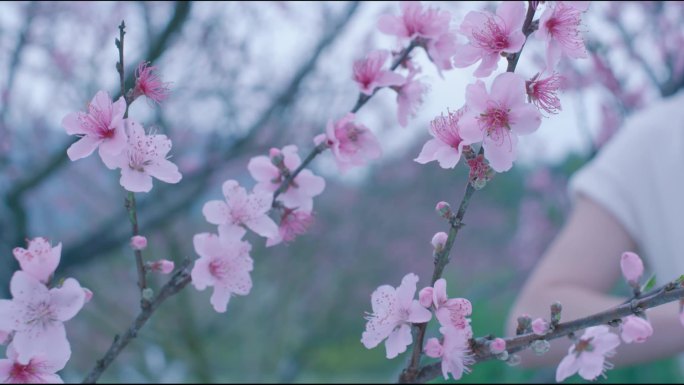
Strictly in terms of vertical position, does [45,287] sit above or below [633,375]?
below

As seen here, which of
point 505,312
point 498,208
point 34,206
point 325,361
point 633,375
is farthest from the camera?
point 498,208

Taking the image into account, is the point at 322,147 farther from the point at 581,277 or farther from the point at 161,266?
the point at 581,277

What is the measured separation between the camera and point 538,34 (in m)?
0.49

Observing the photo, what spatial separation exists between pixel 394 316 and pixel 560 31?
0.25 m

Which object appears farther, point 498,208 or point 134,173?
point 498,208

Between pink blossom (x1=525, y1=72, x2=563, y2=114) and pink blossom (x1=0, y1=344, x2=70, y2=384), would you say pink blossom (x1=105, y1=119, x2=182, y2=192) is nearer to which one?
pink blossom (x1=0, y1=344, x2=70, y2=384)

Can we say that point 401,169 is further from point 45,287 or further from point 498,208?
point 45,287

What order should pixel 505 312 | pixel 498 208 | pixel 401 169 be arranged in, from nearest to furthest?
pixel 505 312, pixel 401 169, pixel 498 208

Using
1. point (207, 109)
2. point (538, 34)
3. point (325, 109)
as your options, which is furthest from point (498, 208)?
point (538, 34)

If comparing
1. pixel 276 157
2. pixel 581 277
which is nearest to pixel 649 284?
pixel 276 157

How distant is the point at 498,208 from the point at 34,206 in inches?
156

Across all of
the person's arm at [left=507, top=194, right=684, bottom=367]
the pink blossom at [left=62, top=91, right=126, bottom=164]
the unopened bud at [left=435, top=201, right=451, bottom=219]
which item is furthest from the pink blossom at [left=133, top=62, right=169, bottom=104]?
the person's arm at [left=507, top=194, right=684, bottom=367]

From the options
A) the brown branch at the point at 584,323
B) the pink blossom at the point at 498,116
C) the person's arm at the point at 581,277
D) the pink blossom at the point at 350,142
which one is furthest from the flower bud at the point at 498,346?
the person's arm at the point at 581,277

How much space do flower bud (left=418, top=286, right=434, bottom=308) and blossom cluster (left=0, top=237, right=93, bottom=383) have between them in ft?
0.78
